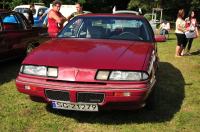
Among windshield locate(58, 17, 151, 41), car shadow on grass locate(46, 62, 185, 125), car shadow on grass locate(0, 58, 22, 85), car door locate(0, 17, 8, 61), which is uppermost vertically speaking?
windshield locate(58, 17, 151, 41)

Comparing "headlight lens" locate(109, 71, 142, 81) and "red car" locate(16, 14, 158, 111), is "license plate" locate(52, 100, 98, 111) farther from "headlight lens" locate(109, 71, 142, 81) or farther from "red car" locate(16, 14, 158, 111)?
"headlight lens" locate(109, 71, 142, 81)

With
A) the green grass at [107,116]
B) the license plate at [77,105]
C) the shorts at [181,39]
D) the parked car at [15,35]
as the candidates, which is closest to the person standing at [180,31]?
the shorts at [181,39]

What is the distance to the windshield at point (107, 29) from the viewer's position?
6602mm

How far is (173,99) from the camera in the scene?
6.84 m

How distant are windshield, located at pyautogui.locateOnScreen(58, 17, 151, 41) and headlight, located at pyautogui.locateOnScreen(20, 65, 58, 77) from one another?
153 cm

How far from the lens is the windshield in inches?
260

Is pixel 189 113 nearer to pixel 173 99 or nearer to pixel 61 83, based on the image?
pixel 173 99

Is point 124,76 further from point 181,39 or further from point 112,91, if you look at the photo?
point 181,39

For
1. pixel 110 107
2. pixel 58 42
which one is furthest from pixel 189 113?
pixel 58 42

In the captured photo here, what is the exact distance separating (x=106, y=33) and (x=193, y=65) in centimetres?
489

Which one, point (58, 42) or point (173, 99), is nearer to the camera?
point (58, 42)

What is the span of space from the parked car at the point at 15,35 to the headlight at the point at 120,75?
4111mm

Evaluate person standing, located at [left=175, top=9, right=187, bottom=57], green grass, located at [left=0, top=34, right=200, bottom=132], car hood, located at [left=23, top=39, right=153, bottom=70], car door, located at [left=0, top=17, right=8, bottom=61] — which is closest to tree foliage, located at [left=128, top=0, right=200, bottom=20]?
person standing, located at [left=175, top=9, right=187, bottom=57]

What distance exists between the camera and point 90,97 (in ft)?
16.5
